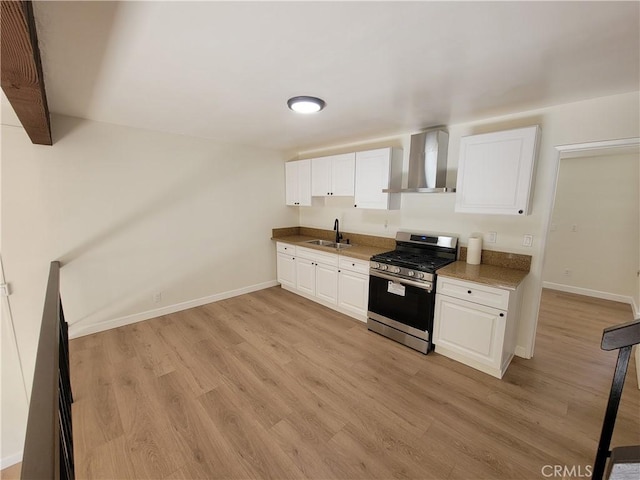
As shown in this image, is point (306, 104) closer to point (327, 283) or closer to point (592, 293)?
point (327, 283)

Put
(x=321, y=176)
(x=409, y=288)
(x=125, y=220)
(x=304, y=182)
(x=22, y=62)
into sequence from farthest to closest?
(x=304, y=182) < (x=321, y=176) < (x=125, y=220) < (x=409, y=288) < (x=22, y=62)

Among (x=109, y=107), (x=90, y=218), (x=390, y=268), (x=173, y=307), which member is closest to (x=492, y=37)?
(x=390, y=268)

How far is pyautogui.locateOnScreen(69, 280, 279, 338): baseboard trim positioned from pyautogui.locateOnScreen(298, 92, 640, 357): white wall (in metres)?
2.48

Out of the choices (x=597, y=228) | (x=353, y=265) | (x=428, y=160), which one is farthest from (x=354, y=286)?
(x=597, y=228)

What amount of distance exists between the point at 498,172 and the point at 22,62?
323cm

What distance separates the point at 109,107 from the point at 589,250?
6.77 metres

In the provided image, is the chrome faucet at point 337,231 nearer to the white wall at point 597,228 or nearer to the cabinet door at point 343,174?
the cabinet door at point 343,174

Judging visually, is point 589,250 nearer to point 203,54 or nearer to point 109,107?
point 203,54

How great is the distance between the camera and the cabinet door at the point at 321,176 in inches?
156

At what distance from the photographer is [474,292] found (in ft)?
8.04

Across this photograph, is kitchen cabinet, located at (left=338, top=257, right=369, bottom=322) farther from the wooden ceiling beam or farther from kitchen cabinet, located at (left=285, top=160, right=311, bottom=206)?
the wooden ceiling beam

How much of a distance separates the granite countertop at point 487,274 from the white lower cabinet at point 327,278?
954 mm

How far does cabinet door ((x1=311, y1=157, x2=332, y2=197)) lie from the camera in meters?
3.97

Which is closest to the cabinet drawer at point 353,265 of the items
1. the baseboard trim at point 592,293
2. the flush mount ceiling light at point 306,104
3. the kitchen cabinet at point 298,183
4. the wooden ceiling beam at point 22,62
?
the kitchen cabinet at point 298,183
